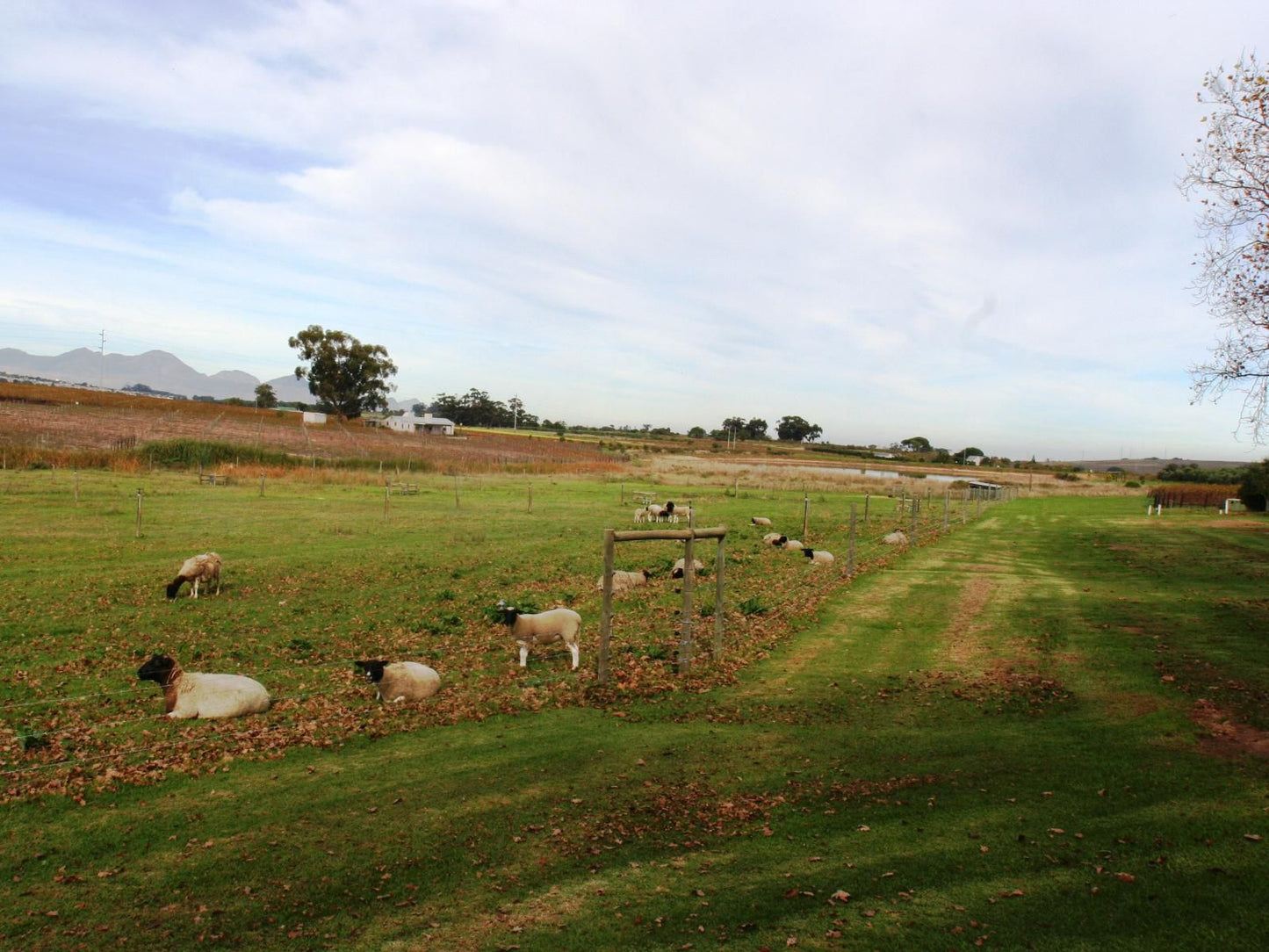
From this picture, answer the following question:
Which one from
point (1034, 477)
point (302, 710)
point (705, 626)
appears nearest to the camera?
point (302, 710)

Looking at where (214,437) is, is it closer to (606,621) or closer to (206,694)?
(206,694)

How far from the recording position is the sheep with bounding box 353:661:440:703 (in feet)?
31.5

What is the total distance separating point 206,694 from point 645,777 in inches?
212

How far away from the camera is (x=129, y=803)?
22.1ft

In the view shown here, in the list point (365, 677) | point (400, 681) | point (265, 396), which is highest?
point (265, 396)

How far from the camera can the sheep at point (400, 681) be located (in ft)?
31.5

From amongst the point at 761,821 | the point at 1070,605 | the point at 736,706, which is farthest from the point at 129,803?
the point at 1070,605

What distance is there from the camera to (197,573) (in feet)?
51.1

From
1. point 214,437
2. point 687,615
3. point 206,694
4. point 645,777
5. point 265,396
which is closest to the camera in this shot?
point 645,777

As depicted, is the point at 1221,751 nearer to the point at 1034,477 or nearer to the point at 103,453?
the point at 103,453

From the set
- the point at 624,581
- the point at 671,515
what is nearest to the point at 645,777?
the point at 624,581

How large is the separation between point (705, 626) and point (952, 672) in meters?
4.17

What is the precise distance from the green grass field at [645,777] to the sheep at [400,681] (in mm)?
460

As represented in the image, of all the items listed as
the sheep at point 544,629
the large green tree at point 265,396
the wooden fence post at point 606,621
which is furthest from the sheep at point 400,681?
the large green tree at point 265,396
